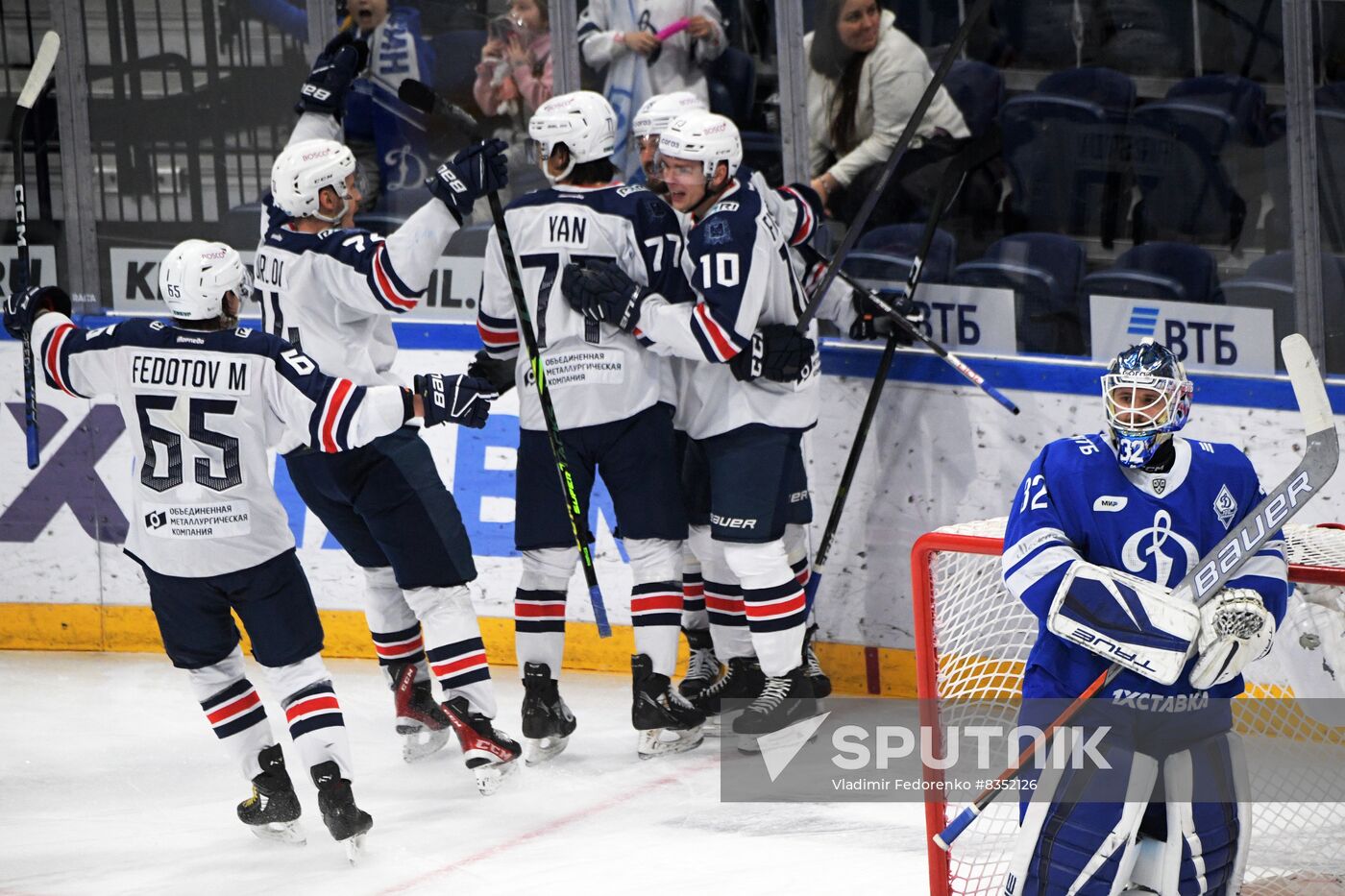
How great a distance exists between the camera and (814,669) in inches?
185

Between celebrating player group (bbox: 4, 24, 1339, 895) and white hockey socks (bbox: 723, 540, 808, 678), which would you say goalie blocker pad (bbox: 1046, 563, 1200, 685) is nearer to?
celebrating player group (bbox: 4, 24, 1339, 895)

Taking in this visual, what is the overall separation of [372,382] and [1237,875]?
241cm

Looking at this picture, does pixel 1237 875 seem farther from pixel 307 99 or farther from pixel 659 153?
pixel 307 99

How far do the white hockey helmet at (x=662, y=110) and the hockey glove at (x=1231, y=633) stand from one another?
7.33 feet

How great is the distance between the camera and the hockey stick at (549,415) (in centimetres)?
416

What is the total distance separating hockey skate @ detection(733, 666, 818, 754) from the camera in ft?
14.4

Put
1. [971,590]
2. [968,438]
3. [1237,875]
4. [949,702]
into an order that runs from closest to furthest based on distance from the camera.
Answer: [1237,875]
[971,590]
[949,702]
[968,438]

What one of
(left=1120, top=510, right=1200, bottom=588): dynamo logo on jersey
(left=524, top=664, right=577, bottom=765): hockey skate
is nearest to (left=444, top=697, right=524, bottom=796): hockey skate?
(left=524, top=664, right=577, bottom=765): hockey skate

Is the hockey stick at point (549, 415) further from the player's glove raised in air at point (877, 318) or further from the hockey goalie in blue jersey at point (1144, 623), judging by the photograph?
the hockey goalie in blue jersey at point (1144, 623)

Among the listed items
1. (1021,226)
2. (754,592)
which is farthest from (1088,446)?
(1021,226)

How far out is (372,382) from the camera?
4289 mm

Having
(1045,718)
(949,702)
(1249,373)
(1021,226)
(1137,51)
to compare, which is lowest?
(949,702)

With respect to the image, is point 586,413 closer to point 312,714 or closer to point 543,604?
point 543,604

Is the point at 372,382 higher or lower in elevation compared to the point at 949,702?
higher
